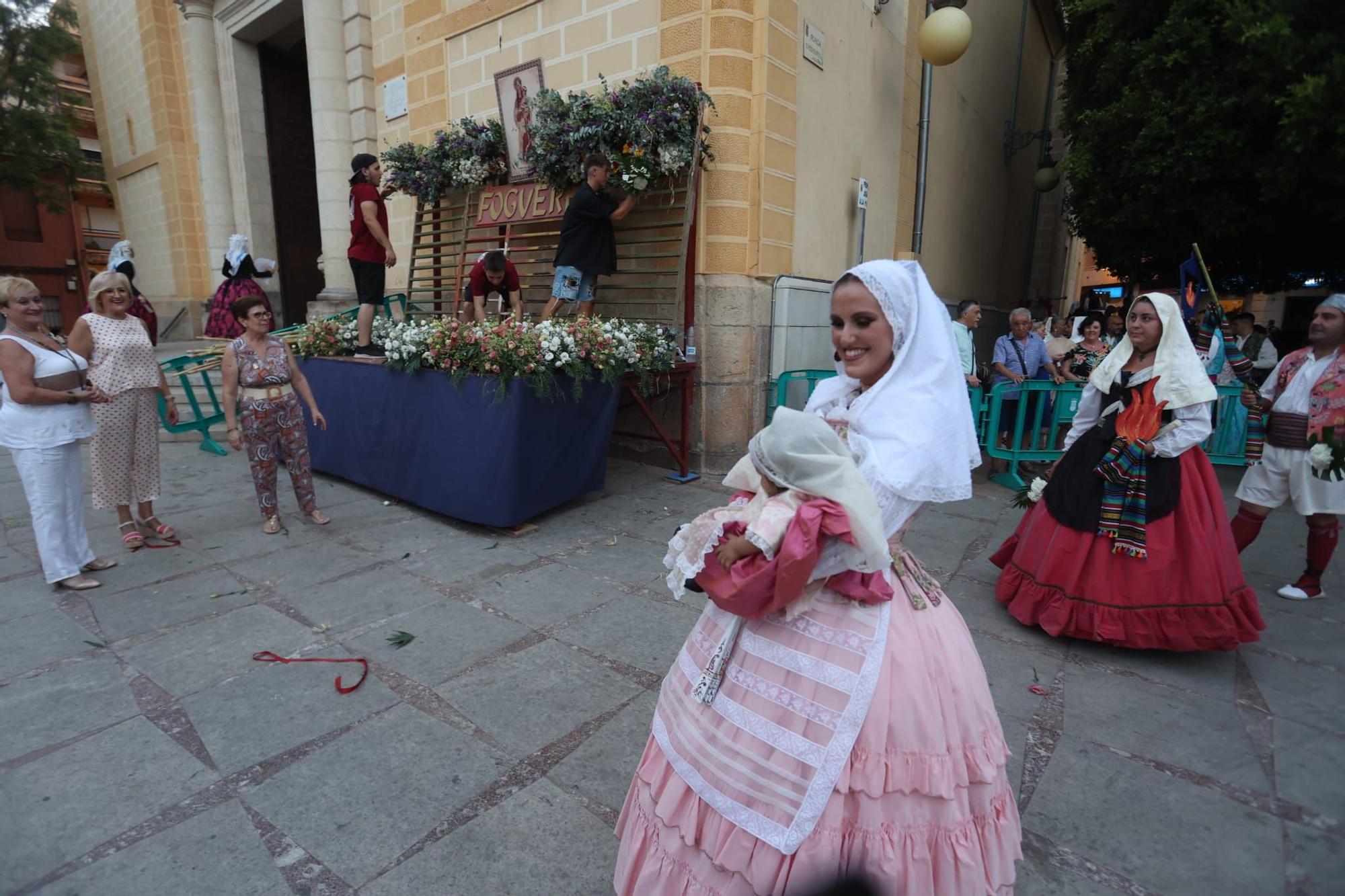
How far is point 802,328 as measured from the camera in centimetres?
693

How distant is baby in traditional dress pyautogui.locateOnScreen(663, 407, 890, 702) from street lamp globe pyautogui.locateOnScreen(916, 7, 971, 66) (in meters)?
8.06

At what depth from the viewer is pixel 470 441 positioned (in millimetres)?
4863

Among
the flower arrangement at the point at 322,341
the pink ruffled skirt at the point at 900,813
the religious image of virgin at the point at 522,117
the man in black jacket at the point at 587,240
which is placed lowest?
the pink ruffled skirt at the point at 900,813

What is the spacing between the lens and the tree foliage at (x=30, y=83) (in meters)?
16.9

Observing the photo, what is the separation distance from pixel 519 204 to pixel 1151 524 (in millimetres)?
6377

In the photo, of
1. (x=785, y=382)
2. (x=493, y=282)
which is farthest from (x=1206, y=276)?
(x=493, y=282)

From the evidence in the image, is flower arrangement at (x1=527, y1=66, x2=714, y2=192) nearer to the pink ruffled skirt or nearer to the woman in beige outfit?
the woman in beige outfit

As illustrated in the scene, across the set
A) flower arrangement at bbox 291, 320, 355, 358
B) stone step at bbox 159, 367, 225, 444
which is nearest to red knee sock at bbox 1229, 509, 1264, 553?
flower arrangement at bbox 291, 320, 355, 358

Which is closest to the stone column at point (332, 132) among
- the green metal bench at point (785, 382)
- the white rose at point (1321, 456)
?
the green metal bench at point (785, 382)

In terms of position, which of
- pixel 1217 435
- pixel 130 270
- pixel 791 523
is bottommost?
pixel 1217 435

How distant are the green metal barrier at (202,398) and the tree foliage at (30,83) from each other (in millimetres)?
14245

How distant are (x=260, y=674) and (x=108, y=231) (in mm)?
29166

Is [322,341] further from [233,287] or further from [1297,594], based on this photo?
[1297,594]

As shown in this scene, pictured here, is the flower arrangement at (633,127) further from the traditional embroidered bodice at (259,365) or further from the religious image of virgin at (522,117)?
the traditional embroidered bodice at (259,365)
